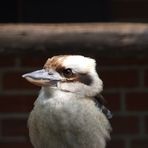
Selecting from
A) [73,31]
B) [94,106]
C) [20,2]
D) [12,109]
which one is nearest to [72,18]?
[20,2]

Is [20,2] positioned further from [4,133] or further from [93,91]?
[93,91]

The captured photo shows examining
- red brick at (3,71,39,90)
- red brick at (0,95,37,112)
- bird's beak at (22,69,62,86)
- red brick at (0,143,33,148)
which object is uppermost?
bird's beak at (22,69,62,86)

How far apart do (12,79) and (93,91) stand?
159 cm

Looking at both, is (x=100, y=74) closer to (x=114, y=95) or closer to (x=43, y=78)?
(x=114, y=95)

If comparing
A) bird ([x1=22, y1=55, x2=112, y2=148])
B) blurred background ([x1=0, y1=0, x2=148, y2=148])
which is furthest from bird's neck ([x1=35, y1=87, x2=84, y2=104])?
blurred background ([x1=0, y1=0, x2=148, y2=148])

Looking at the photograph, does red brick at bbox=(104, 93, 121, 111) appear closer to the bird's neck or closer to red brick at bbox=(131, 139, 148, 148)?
red brick at bbox=(131, 139, 148, 148)

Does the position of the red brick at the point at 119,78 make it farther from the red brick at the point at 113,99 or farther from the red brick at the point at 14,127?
the red brick at the point at 14,127

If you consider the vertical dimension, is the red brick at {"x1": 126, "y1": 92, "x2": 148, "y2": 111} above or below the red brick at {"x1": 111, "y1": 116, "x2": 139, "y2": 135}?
above

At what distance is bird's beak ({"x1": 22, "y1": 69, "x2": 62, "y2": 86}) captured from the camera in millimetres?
1211

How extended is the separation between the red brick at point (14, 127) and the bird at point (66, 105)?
1.58m

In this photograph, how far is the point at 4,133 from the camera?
2.88m

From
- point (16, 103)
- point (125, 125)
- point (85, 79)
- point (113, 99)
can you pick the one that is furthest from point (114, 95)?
point (85, 79)

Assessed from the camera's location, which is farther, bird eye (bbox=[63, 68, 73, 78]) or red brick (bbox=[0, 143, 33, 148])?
red brick (bbox=[0, 143, 33, 148])

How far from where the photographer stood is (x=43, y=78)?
1212 mm
